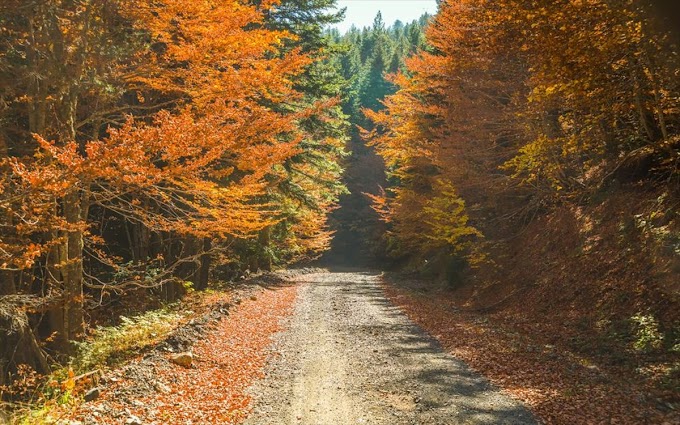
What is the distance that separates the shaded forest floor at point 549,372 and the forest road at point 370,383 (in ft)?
1.44

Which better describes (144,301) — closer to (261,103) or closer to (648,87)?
(261,103)

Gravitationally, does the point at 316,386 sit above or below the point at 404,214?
below

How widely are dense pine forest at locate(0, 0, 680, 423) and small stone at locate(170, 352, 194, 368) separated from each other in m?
1.27

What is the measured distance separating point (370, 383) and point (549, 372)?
331cm

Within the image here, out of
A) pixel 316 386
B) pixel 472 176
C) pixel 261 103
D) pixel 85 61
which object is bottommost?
pixel 316 386

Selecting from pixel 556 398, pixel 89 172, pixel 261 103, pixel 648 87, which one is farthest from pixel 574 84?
pixel 261 103

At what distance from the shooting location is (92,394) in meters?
7.17

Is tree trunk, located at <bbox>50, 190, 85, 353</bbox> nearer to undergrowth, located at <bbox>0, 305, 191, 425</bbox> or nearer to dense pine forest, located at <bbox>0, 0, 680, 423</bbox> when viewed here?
dense pine forest, located at <bbox>0, 0, 680, 423</bbox>

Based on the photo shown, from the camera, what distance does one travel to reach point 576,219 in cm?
1510

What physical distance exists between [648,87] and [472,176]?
30.2 ft

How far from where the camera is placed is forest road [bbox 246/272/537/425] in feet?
22.6

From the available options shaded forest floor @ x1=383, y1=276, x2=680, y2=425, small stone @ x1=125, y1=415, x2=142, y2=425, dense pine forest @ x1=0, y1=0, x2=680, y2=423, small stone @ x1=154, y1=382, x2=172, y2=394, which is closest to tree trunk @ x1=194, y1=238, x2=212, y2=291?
dense pine forest @ x1=0, y1=0, x2=680, y2=423

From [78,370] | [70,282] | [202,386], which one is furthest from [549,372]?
[70,282]

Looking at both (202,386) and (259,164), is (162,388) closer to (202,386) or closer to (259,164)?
(202,386)
